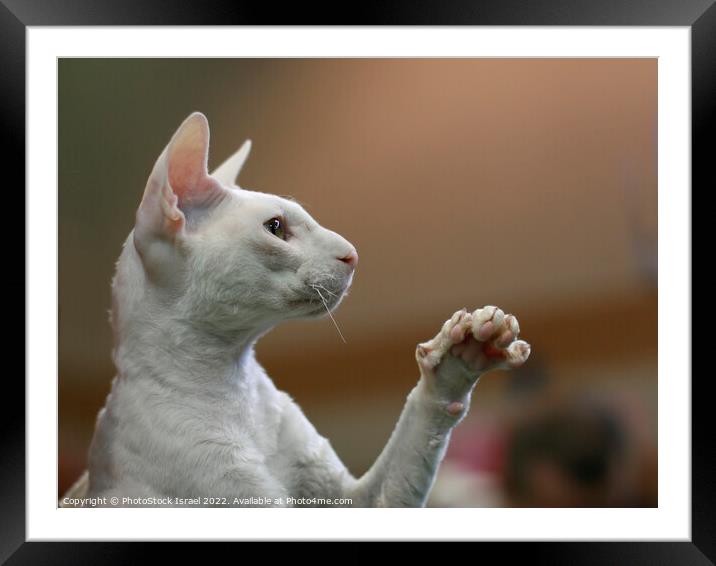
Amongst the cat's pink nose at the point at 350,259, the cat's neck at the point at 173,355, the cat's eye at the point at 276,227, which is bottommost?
the cat's neck at the point at 173,355

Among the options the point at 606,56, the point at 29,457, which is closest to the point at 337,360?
the point at 29,457

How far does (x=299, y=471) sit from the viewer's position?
1.47 m

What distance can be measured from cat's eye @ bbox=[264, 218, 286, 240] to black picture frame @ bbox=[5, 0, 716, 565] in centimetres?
50

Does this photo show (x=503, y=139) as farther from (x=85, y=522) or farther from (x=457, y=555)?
(x=85, y=522)

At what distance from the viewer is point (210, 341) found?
1.40 meters

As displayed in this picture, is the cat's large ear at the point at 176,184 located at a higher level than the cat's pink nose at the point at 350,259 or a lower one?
higher

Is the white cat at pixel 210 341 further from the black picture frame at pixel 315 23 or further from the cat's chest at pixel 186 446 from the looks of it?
the black picture frame at pixel 315 23

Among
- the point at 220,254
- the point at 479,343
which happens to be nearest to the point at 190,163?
the point at 220,254

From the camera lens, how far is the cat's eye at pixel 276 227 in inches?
54.3

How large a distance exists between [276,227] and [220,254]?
0.12 metres

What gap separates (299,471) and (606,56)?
114cm

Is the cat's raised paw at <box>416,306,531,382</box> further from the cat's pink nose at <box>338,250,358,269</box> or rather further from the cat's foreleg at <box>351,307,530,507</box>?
the cat's pink nose at <box>338,250,358,269</box>

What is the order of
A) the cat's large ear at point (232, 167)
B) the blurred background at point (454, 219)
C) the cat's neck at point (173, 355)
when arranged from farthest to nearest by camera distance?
1. the blurred background at point (454, 219)
2. the cat's large ear at point (232, 167)
3. the cat's neck at point (173, 355)

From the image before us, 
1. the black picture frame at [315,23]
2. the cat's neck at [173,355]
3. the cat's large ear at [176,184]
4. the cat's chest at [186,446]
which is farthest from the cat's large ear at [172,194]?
the black picture frame at [315,23]
